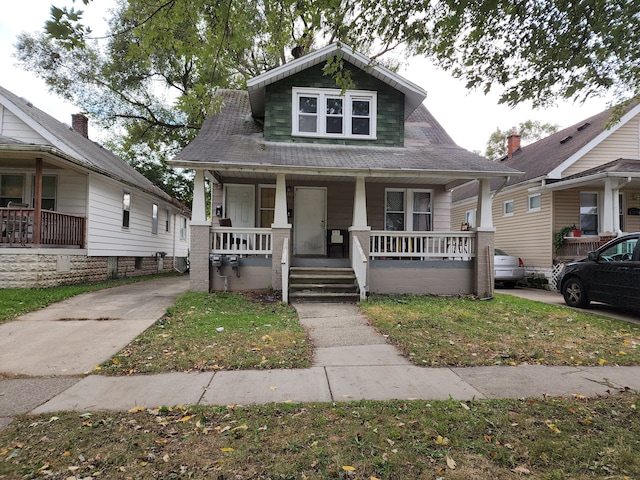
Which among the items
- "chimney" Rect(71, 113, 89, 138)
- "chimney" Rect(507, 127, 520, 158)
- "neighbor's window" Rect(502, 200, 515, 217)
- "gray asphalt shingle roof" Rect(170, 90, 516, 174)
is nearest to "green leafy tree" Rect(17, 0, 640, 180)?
"gray asphalt shingle roof" Rect(170, 90, 516, 174)

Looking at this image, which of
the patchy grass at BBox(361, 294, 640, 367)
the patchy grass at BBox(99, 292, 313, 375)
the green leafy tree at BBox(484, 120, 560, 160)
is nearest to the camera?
the patchy grass at BBox(99, 292, 313, 375)

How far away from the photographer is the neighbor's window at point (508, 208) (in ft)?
50.4

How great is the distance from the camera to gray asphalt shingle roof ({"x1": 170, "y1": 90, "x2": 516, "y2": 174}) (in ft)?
30.5

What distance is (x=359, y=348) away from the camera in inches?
208

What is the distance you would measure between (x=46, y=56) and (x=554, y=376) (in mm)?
23486

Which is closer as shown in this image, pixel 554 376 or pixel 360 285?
pixel 554 376

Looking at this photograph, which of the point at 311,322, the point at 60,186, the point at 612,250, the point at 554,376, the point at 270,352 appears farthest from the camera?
the point at 60,186

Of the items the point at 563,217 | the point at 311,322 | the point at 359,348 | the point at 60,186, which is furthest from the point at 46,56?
the point at 563,217

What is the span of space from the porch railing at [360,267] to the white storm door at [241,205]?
153 inches

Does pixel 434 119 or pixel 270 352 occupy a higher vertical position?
pixel 434 119

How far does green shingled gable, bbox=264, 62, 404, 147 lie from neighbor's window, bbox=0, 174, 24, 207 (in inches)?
326

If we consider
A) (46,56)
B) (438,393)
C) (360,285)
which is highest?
(46,56)

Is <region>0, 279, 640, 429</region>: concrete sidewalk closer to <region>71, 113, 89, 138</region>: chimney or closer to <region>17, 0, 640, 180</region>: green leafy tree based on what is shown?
<region>17, 0, 640, 180</region>: green leafy tree

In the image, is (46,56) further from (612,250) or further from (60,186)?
(612,250)
